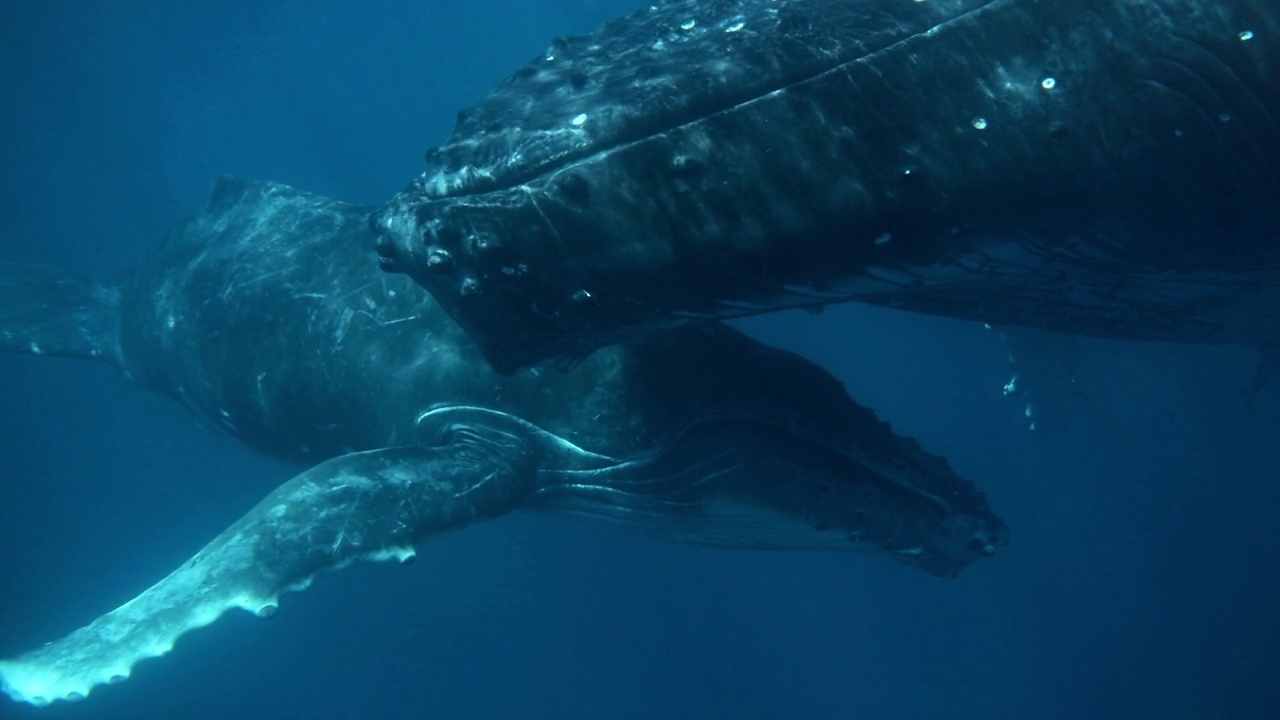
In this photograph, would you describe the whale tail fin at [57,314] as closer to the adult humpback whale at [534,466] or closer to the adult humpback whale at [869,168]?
the adult humpback whale at [534,466]

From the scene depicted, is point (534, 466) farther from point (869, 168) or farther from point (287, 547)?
point (869, 168)

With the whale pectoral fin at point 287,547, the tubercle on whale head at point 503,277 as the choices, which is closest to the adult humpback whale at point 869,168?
the tubercle on whale head at point 503,277

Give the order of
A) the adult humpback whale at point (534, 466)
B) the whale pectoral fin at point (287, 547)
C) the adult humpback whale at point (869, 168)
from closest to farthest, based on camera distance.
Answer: the adult humpback whale at point (869, 168), the whale pectoral fin at point (287, 547), the adult humpback whale at point (534, 466)

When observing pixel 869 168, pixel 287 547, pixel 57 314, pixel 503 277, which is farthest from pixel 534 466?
pixel 57 314

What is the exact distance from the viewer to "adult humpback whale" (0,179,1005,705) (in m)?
6.53

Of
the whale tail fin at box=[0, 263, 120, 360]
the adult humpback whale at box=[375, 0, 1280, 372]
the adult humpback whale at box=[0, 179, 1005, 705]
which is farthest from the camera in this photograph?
the whale tail fin at box=[0, 263, 120, 360]

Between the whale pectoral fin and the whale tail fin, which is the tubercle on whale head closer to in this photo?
the whale pectoral fin

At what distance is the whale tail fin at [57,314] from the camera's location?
550 inches

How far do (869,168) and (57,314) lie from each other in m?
15.3

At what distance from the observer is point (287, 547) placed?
21.4ft

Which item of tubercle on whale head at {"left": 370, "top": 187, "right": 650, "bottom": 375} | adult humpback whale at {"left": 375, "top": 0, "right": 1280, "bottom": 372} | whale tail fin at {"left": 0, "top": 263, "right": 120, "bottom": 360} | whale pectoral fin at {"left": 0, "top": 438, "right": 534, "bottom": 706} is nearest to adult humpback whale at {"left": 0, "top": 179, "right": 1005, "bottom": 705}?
whale pectoral fin at {"left": 0, "top": 438, "right": 534, "bottom": 706}

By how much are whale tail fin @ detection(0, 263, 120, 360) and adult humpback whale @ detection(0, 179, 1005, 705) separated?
727 centimetres

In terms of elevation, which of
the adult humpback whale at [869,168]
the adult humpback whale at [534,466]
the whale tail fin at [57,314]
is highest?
the whale tail fin at [57,314]

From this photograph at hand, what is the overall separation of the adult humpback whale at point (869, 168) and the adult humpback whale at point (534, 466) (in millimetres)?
1888
